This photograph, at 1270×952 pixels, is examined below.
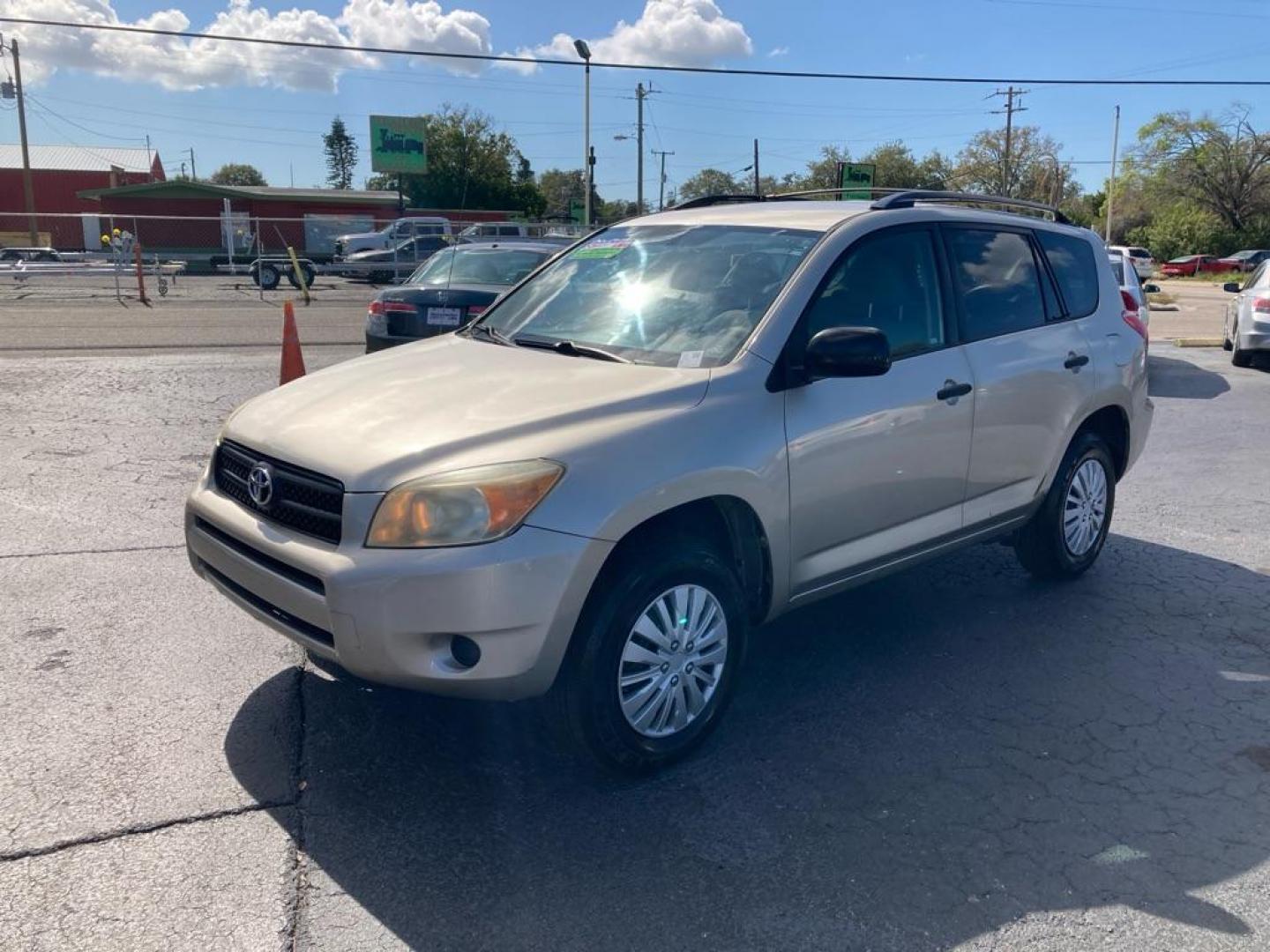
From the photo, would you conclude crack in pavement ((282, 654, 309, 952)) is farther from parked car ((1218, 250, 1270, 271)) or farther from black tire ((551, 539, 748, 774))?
parked car ((1218, 250, 1270, 271))

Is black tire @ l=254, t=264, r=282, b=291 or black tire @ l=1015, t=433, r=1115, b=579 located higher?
black tire @ l=254, t=264, r=282, b=291

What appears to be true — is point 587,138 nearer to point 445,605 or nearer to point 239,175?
point 445,605

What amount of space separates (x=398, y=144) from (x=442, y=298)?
1935 inches

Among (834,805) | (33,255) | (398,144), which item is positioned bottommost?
(834,805)

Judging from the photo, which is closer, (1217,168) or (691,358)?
(691,358)

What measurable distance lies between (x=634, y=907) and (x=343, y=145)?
5508 inches

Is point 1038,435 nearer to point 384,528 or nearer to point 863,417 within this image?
point 863,417

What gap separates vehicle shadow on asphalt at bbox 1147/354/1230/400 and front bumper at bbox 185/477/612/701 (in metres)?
9.78

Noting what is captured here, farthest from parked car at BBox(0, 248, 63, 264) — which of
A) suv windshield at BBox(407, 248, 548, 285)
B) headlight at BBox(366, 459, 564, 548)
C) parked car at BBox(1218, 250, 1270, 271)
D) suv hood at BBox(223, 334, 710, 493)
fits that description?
parked car at BBox(1218, 250, 1270, 271)

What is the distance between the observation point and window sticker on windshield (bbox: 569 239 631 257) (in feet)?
15.8

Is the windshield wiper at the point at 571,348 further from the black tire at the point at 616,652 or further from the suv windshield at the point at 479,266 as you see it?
the suv windshield at the point at 479,266

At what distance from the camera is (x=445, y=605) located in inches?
121

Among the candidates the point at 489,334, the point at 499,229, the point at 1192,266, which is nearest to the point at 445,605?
the point at 489,334

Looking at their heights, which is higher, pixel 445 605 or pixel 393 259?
pixel 393 259
